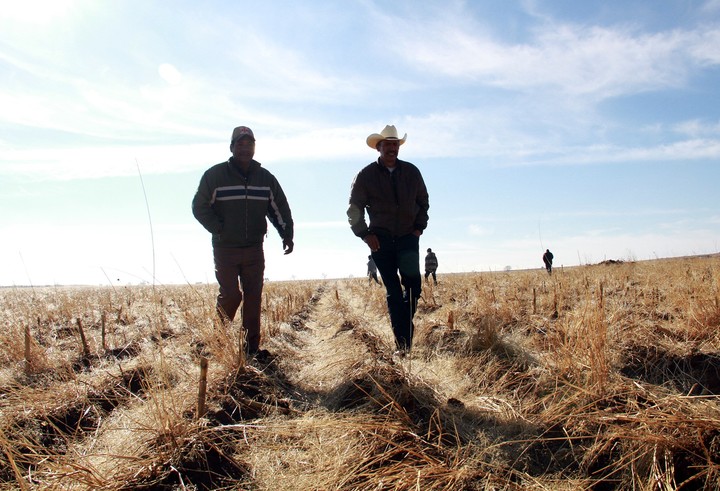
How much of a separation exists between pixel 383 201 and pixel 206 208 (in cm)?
176

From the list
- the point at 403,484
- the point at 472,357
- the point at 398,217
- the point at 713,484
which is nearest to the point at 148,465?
the point at 403,484

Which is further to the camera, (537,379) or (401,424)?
(537,379)

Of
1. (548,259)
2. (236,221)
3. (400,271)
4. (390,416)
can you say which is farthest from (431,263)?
(390,416)

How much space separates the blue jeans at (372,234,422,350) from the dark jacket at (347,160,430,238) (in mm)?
113

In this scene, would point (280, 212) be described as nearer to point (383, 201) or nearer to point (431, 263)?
point (383, 201)

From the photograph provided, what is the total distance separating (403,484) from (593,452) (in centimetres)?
93

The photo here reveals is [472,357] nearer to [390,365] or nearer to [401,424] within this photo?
[390,365]

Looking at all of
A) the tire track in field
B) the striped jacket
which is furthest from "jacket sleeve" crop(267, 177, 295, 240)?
the tire track in field

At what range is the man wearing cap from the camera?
4.71 metres

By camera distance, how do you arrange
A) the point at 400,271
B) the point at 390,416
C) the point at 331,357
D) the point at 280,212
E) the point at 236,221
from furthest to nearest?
the point at 280,212 → the point at 400,271 → the point at 236,221 → the point at 331,357 → the point at 390,416

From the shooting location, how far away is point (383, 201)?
15.6ft

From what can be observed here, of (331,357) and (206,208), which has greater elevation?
(206,208)

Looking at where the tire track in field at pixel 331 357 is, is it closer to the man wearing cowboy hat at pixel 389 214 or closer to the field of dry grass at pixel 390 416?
the field of dry grass at pixel 390 416

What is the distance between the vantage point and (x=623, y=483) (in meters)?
1.87
